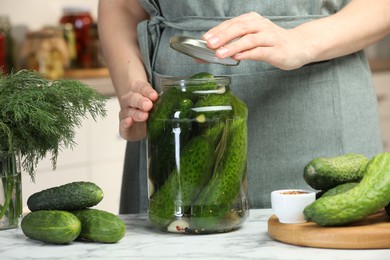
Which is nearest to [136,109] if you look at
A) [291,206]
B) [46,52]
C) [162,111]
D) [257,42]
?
[162,111]

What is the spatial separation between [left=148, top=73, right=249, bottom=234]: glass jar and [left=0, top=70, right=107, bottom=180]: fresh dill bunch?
0.53 ft

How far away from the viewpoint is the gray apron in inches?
65.0

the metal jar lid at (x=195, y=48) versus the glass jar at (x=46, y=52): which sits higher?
the glass jar at (x=46, y=52)

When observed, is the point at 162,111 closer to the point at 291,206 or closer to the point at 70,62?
the point at 291,206

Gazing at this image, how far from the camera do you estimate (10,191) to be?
54.5 inches

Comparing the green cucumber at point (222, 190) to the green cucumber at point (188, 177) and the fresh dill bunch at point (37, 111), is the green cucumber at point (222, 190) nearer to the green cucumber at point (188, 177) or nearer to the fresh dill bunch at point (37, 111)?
the green cucumber at point (188, 177)

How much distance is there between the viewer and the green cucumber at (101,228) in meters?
1.24

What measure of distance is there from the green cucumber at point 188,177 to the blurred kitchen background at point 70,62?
1737 millimetres

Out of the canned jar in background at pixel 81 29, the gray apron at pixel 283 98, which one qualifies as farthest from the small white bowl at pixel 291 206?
the canned jar in background at pixel 81 29

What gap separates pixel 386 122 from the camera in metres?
4.55

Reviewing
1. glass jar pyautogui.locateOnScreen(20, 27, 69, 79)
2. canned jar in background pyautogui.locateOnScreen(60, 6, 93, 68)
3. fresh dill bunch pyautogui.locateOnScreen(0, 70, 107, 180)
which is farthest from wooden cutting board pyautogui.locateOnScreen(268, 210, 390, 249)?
canned jar in background pyautogui.locateOnScreen(60, 6, 93, 68)

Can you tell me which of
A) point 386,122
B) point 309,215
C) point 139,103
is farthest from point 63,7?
point 309,215

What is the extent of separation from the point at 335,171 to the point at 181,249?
0.26 m

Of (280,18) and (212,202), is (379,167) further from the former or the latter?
(280,18)
